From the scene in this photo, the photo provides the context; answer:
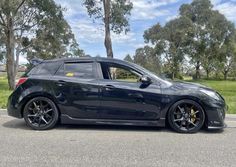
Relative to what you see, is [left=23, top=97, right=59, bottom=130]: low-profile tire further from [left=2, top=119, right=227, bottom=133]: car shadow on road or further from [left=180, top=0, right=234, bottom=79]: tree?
[left=180, top=0, right=234, bottom=79]: tree

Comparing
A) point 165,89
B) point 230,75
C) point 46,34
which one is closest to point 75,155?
point 165,89

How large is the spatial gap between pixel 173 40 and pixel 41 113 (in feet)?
159

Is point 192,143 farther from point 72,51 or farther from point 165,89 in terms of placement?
point 72,51

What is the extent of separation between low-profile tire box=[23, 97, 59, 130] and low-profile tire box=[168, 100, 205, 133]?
2.48 m

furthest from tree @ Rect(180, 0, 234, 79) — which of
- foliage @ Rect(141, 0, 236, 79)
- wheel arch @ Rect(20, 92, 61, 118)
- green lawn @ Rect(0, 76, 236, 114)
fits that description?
wheel arch @ Rect(20, 92, 61, 118)

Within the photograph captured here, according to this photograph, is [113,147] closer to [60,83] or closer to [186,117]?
[186,117]

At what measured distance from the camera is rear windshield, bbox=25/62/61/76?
6906 mm

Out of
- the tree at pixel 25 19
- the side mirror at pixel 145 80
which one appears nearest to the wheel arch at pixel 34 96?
the side mirror at pixel 145 80

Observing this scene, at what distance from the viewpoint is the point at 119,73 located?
271 inches

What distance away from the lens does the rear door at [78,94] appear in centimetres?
659

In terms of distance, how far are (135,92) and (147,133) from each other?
883 mm

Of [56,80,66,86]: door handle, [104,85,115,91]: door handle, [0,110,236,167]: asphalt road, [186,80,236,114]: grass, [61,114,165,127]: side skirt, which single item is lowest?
[0,110,236,167]: asphalt road

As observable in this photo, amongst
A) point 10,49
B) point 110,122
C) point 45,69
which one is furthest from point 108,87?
point 10,49

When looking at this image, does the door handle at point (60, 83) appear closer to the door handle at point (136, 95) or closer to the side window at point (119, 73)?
the side window at point (119, 73)
